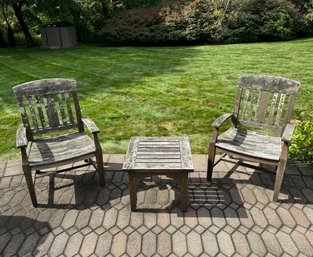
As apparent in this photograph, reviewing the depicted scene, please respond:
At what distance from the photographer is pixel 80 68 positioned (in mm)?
12523

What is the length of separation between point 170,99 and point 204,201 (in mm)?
4658

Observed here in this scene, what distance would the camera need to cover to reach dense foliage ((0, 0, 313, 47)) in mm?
18219

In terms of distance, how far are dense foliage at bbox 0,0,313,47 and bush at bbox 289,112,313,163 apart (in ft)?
46.3

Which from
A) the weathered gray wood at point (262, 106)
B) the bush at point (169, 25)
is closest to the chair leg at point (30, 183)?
the weathered gray wood at point (262, 106)

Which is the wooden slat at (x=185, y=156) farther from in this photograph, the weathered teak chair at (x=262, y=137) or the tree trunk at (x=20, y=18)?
the tree trunk at (x=20, y=18)

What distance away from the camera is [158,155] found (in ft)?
13.7

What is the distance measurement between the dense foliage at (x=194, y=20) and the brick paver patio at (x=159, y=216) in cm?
1497

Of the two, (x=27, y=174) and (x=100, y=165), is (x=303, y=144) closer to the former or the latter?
(x=100, y=165)

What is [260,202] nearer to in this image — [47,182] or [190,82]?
[47,182]

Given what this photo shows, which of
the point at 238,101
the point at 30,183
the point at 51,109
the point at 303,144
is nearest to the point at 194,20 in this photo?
the point at 238,101

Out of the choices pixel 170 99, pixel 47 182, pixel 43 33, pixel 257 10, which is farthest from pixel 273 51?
pixel 43 33

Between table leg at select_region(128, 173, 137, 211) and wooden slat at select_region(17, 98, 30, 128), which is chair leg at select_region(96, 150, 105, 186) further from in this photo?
wooden slat at select_region(17, 98, 30, 128)

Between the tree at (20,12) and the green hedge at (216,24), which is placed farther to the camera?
the green hedge at (216,24)

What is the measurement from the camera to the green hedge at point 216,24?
59.7 feet
